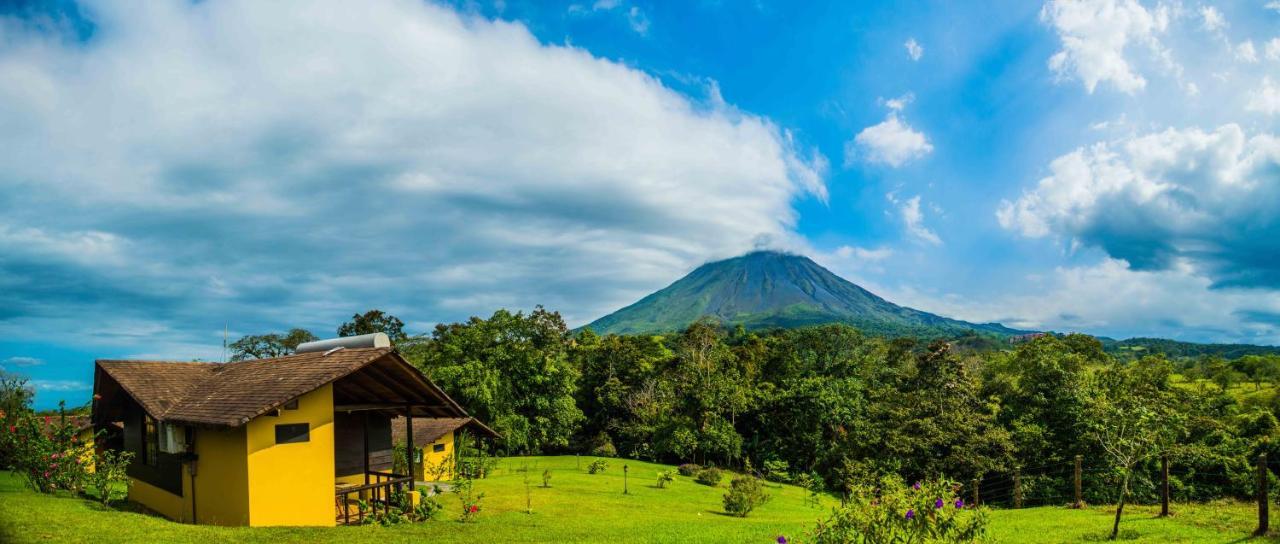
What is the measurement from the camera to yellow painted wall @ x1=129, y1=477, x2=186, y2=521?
38.9 ft

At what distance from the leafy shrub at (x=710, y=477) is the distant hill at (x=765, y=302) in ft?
239

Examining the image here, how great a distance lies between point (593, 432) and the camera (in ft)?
132

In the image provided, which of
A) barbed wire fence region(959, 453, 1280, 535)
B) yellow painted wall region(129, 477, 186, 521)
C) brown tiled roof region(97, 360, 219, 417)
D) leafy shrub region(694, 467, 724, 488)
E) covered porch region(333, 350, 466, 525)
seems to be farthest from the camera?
leafy shrub region(694, 467, 724, 488)

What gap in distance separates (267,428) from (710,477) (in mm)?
20210

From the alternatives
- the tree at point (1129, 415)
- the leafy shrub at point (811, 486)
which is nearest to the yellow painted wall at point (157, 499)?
the leafy shrub at point (811, 486)

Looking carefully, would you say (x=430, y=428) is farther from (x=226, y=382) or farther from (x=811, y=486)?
(x=811, y=486)

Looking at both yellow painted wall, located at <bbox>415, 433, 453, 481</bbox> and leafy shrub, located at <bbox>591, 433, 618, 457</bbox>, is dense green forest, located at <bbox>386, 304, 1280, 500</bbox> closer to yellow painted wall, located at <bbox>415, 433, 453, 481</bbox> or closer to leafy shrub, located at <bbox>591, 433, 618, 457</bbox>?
leafy shrub, located at <bbox>591, 433, 618, 457</bbox>

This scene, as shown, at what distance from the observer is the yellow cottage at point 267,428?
10180mm

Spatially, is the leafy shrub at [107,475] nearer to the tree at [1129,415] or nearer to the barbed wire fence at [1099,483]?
the tree at [1129,415]

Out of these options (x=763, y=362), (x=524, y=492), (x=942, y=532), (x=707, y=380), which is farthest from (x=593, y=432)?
(x=942, y=532)

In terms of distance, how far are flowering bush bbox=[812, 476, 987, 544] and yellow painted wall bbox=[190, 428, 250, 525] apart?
349 inches

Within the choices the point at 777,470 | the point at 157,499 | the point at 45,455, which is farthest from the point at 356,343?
the point at 777,470

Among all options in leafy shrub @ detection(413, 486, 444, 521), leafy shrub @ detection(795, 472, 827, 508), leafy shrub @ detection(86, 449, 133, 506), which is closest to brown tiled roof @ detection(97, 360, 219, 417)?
leafy shrub @ detection(86, 449, 133, 506)

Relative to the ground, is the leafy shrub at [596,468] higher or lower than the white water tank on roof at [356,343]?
lower
